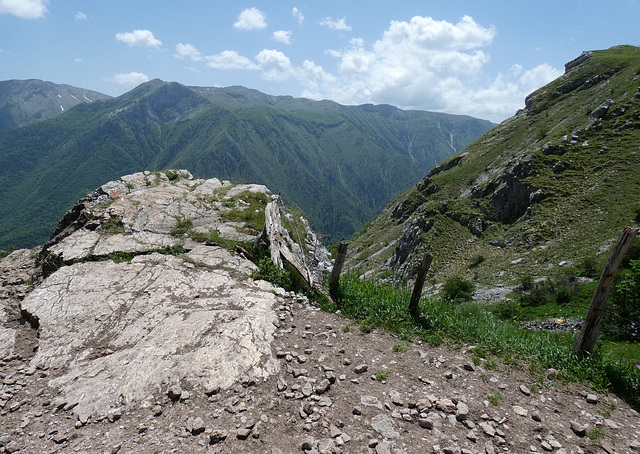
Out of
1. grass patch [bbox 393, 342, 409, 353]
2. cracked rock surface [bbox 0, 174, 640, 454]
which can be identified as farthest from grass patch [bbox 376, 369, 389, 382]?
grass patch [bbox 393, 342, 409, 353]

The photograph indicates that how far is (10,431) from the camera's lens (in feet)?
16.9

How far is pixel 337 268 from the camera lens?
9867 millimetres

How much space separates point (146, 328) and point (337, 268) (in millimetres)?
5669

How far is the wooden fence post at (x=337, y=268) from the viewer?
956 cm

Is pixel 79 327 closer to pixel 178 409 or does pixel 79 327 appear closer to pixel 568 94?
pixel 178 409

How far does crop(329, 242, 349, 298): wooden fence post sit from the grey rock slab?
6.63 feet

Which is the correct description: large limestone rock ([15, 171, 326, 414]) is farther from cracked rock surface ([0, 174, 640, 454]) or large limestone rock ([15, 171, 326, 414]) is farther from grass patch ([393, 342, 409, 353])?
grass patch ([393, 342, 409, 353])

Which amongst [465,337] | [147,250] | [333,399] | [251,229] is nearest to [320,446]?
[333,399]

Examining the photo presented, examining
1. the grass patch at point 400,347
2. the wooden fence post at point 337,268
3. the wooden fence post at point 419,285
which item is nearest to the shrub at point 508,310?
the wooden fence post at point 419,285

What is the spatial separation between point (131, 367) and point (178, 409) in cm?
168

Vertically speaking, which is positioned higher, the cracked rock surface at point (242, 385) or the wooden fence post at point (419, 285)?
the wooden fence post at point (419, 285)

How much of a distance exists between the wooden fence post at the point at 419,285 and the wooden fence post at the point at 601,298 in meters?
3.65

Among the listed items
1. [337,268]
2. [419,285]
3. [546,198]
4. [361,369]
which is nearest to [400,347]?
[361,369]

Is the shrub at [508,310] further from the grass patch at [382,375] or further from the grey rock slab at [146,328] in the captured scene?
the grey rock slab at [146,328]
